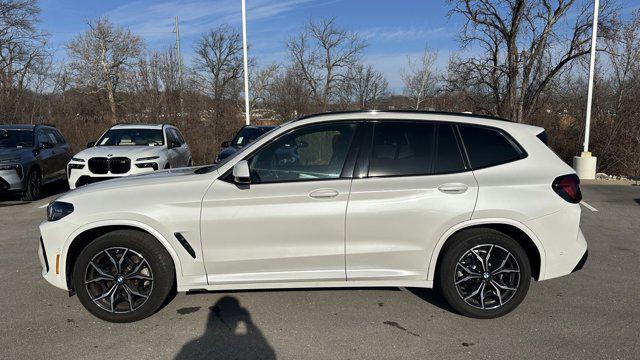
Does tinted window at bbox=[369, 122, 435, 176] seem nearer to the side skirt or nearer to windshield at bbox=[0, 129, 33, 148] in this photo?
the side skirt

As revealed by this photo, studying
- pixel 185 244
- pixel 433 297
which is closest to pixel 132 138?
pixel 185 244

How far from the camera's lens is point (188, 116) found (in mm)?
21172

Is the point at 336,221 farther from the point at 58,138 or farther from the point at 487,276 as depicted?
the point at 58,138

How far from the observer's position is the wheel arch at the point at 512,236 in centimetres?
382

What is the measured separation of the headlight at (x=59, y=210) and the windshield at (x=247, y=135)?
888 cm

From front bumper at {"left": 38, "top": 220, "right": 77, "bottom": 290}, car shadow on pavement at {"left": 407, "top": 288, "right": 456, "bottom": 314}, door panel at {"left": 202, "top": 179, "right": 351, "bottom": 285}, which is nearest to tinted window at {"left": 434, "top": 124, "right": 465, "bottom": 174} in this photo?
door panel at {"left": 202, "top": 179, "right": 351, "bottom": 285}

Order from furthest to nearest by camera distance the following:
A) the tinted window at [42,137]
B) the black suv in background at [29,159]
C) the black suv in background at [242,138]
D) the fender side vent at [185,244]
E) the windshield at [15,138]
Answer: the black suv in background at [242,138] → the tinted window at [42,137] → the windshield at [15,138] → the black suv in background at [29,159] → the fender side vent at [185,244]

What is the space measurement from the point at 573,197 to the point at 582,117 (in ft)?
55.5

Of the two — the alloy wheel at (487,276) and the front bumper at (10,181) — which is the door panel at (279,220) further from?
the front bumper at (10,181)

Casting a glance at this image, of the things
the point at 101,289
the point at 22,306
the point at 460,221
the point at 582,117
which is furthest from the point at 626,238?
the point at 582,117

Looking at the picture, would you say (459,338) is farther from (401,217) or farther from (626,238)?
(626,238)

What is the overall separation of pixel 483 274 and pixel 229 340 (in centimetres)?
223

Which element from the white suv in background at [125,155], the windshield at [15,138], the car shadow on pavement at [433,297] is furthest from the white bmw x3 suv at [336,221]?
the windshield at [15,138]

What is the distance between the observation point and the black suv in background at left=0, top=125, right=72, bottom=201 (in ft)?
31.1
